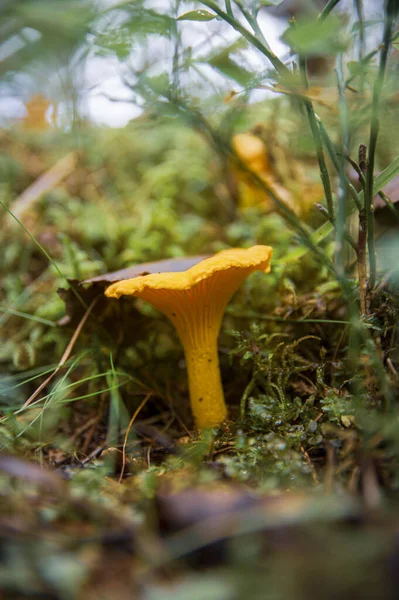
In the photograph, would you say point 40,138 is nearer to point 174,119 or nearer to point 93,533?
point 174,119

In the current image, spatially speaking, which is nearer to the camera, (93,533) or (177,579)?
(177,579)

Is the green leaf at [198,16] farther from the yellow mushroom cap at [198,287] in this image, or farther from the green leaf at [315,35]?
the yellow mushroom cap at [198,287]

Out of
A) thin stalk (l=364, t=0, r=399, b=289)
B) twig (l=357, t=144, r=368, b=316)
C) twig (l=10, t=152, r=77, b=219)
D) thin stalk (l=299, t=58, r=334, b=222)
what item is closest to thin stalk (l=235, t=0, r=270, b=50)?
thin stalk (l=299, t=58, r=334, b=222)

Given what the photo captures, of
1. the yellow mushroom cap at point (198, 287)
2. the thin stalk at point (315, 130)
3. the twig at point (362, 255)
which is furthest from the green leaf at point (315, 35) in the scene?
the yellow mushroom cap at point (198, 287)

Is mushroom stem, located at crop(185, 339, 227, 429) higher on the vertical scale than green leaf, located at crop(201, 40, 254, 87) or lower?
lower

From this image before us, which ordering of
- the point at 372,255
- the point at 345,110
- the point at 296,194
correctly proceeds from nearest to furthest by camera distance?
the point at 345,110 < the point at 372,255 < the point at 296,194

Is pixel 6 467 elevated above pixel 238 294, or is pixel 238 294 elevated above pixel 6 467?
pixel 238 294

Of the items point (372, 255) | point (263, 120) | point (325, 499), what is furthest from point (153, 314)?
point (263, 120)

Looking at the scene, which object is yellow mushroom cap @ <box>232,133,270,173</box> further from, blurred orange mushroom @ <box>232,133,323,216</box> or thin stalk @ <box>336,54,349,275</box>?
thin stalk @ <box>336,54,349,275</box>
